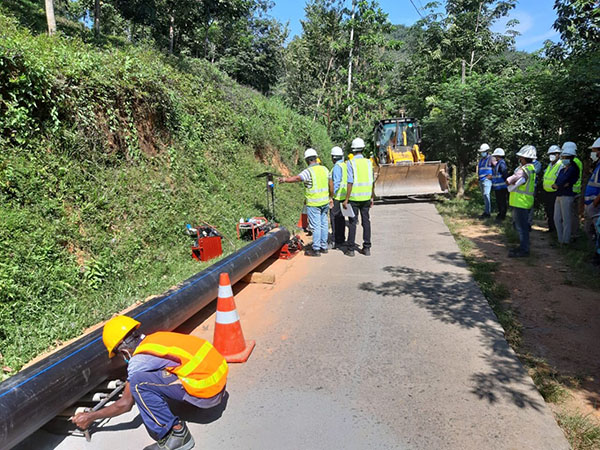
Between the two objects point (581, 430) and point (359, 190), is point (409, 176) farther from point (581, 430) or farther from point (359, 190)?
point (581, 430)

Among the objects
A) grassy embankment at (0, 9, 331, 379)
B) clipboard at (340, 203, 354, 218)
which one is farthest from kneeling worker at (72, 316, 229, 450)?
clipboard at (340, 203, 354, 218)

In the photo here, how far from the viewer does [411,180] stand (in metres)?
12.8

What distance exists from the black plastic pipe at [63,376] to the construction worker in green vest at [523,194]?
5.19 m

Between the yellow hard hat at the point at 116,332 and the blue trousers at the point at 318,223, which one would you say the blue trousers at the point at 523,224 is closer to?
the blue trousers at the point at 318,223

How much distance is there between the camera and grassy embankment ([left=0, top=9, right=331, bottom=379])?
4297mm

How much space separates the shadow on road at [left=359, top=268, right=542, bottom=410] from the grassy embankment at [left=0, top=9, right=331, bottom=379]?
2.97 metres

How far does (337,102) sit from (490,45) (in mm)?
10168

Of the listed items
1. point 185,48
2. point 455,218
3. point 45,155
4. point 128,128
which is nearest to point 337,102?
point 185,48

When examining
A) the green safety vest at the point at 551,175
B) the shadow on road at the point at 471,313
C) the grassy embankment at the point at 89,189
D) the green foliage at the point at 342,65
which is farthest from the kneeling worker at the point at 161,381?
the green foliage at the point at 342,65

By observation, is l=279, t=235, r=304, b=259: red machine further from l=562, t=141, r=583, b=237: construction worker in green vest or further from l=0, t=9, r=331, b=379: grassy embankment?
l=562, t=141, r=583, b=237: construction worker in green vest

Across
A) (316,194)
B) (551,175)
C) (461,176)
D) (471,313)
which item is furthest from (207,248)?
(461,176)

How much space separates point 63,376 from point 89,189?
385 cm

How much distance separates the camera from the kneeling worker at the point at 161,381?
250 centimetres

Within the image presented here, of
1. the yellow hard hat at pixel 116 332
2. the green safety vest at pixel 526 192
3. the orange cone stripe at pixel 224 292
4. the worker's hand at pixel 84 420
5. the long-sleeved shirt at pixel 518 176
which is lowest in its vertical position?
the worker's hand at pixel 84 420
